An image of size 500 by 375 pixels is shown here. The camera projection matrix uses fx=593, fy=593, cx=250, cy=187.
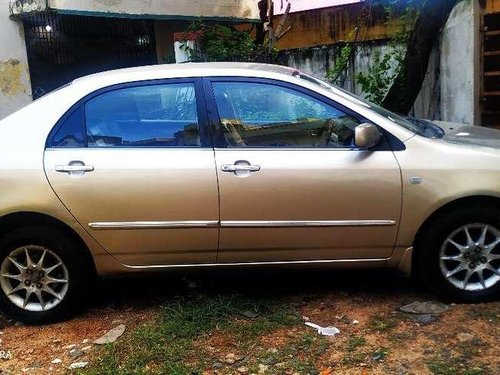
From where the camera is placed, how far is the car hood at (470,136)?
3.94 m

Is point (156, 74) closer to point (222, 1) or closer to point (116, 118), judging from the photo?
point (116, 118)

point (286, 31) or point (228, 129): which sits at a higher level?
point (286, 31)

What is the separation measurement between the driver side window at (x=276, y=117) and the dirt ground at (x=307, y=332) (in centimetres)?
113

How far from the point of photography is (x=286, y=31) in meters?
9.89

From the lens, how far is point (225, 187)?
3.73 m

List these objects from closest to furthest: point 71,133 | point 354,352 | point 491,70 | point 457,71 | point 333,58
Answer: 1. point 354,352
2. point 71,133
3. point 491,70
4. point 457,71
5. point 333,58

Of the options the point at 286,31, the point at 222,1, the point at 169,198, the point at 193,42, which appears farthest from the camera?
the point at 222,1

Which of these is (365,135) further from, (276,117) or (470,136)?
(470,136)

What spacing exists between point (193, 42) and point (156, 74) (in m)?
5.08

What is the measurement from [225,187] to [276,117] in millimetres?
586

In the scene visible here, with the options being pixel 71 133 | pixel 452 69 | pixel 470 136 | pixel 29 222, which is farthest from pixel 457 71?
pixel 29 222

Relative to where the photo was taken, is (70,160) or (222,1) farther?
(222,1)

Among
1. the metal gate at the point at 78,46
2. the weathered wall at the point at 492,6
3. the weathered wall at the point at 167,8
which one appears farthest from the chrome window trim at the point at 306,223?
the metal gate at the point at 78,46

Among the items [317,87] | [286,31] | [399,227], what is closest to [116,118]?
[317,87]
